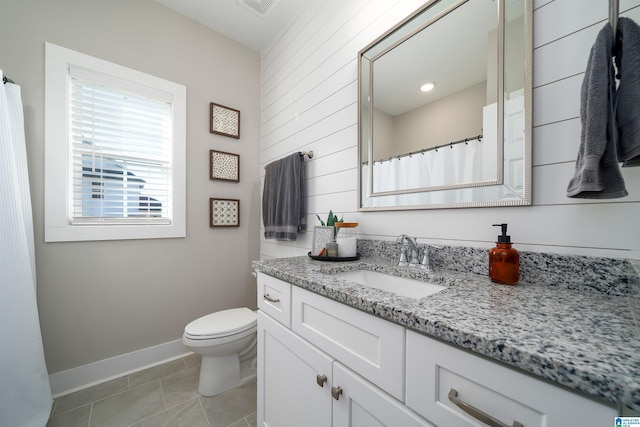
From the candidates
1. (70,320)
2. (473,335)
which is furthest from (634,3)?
(70,320)

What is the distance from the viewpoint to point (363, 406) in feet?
2.11

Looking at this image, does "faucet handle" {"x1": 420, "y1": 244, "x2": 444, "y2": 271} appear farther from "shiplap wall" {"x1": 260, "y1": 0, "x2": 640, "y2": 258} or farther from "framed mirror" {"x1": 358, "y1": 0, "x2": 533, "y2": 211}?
"framed mirror" {"x1": 358, "y1": 0, "x2": 533, "y2": 211}

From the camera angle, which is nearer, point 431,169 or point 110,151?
point 431,169

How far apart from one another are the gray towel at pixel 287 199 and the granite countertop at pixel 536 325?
983mm

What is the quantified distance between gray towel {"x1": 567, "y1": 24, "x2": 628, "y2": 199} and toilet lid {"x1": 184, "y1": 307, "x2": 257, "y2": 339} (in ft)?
5.52

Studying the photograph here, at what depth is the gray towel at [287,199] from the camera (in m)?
1.75

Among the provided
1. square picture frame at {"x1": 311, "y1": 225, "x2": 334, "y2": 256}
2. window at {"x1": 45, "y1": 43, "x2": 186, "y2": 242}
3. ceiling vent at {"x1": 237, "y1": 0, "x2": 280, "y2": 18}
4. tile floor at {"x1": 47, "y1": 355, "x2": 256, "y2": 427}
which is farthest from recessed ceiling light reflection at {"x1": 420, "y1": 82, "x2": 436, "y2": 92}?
tile floor at {"x1": 47, "y1": 355, "x2": 256, "y2": 427}

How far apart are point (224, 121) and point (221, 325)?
5.48 ft

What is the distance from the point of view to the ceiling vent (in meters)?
1.79

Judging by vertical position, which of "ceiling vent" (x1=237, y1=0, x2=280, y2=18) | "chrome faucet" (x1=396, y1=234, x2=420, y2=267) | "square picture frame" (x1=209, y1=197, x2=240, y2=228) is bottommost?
"chrome faucet" (x1=396, y1=234, x2=420, y2=267)

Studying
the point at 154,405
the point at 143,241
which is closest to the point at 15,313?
the point at 143,241

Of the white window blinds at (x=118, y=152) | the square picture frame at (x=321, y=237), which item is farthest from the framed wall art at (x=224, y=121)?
the square picture frame at (x=321, y=237)

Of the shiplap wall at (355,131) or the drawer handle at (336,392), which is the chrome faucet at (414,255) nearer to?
the shiplap wall at (355,131)

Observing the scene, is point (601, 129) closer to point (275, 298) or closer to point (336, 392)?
point (336, 392)
